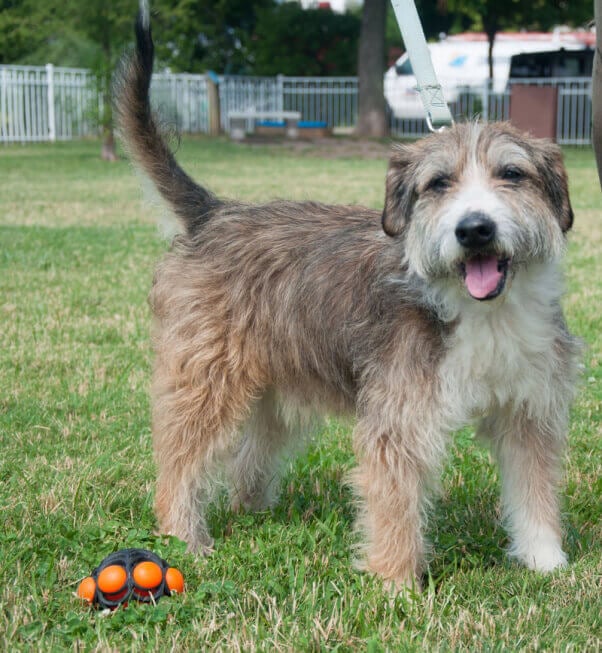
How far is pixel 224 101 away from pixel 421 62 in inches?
1259

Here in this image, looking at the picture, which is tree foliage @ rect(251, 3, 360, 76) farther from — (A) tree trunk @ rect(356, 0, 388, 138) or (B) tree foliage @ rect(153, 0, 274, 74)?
(A) tree trunk @ rect(356, 0, 388, 138)

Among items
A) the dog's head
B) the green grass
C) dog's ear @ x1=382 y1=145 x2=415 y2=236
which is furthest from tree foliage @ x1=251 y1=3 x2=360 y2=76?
the dog's head

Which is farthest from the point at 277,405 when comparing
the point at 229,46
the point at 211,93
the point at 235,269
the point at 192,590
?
the point at 229,46

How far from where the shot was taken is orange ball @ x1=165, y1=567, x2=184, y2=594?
11.9ft

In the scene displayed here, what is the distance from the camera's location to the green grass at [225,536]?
332 centimetres

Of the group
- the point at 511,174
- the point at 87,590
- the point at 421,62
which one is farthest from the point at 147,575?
the point at 421,62

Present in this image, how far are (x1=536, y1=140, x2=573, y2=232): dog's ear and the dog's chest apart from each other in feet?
1.19

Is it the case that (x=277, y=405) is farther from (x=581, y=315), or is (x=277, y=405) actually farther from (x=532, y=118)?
(x=532, y=118)

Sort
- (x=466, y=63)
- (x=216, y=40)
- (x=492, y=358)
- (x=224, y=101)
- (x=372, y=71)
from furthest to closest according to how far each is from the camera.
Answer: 1. (x=466, y=63)
2. (x=216, y=40)
3. (x=224, y=101)
4. (x=372, y=71)
5. (x=492, y=358)

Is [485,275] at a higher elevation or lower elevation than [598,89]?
lower

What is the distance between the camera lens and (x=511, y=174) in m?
3.52

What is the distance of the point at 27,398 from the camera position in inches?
238

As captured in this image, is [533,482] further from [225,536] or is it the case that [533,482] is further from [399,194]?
[225,536]

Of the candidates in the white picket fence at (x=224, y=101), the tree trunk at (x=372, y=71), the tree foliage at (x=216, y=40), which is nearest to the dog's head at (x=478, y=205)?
the white picket fence at (x=224, y=101)
